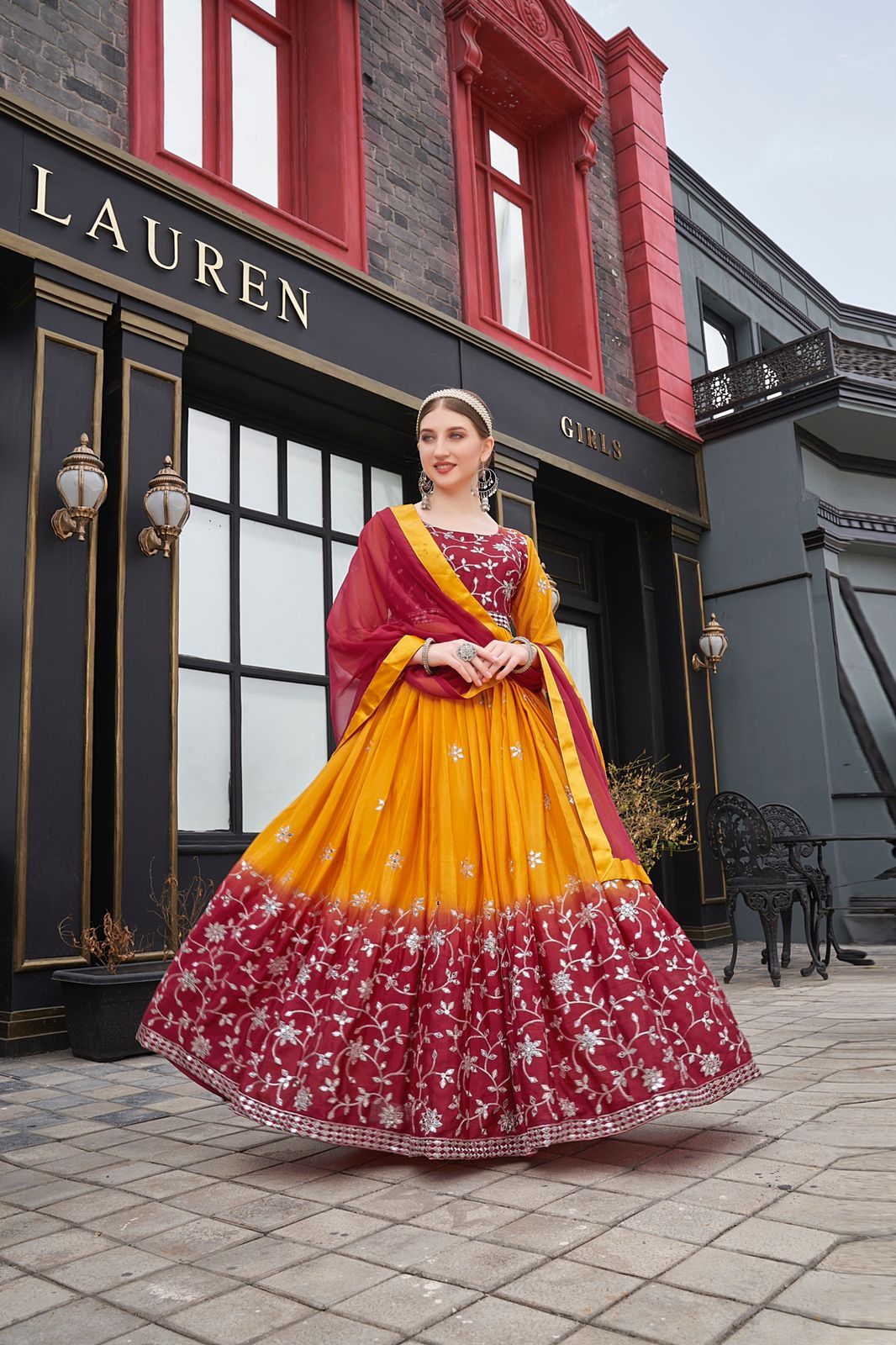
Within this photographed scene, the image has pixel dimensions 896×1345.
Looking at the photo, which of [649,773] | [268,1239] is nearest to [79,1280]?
[268,1239]

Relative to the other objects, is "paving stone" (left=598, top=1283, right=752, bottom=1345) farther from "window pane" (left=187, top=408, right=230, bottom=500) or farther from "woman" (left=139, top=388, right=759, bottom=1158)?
"window pane" (left=187, top=408, right=230, bottom=500)

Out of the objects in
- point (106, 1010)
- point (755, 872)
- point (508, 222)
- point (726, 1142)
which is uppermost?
point (508, 222)

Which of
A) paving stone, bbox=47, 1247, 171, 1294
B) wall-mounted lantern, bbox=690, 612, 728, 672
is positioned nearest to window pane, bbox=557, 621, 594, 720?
wall-mounted lantern, bbox=690, 612, 728, 672

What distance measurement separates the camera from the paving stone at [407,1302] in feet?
4.99

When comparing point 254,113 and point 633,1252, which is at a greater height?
point 254,113

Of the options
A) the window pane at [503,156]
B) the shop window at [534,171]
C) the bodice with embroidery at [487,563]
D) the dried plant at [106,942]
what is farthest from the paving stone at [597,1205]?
the window pane at [503,156]

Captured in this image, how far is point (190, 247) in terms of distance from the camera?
5.52 m

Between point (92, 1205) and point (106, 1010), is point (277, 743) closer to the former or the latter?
point (106, 1010)

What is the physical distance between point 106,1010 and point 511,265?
693 centimetres

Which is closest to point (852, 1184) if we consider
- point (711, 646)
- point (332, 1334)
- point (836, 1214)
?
point (836, 1214)

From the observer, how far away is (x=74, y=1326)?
5.11 feet

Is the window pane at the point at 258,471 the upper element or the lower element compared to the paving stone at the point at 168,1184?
upper

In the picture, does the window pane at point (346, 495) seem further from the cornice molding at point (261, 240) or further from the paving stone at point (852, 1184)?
the paving stone at point (852, 1184)

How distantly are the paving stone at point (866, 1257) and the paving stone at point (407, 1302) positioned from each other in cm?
60
